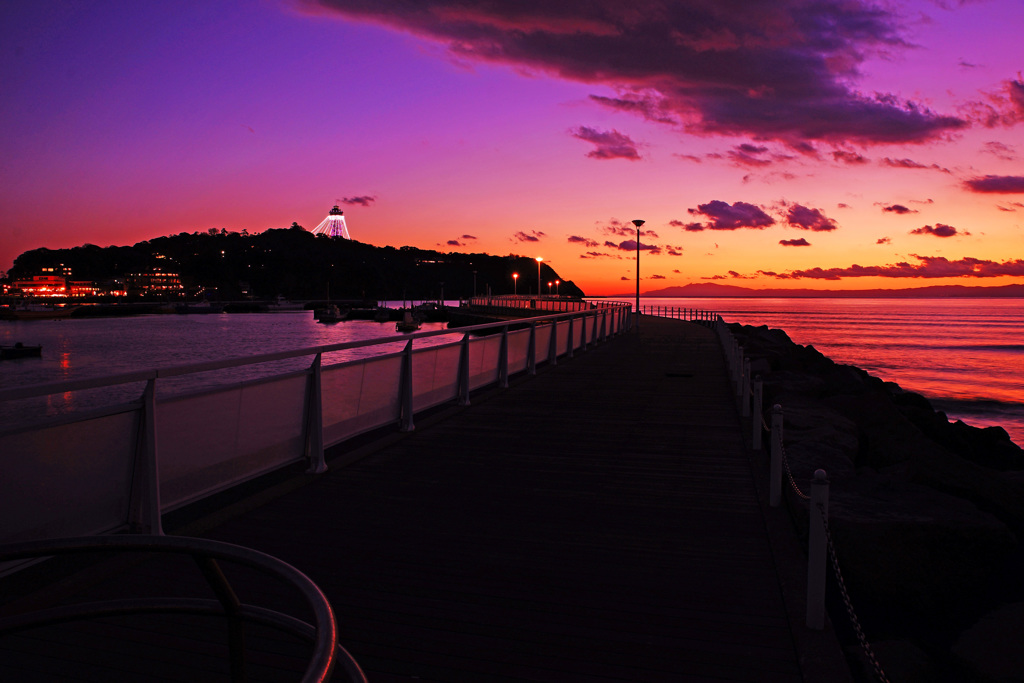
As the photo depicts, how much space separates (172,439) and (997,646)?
5432mm

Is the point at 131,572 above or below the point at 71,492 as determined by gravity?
below

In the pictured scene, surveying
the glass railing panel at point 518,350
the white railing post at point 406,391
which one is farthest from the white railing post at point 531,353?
the white railing post at point 406,391

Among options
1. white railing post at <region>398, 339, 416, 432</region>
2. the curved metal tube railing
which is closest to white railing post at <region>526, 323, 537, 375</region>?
white railing post at <region>398, 339, 416, 432</region>

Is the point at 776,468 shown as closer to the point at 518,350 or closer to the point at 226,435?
the point at 226,435

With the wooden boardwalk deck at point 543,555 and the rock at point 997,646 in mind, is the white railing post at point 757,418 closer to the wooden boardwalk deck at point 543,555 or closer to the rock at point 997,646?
the wooden boardwalk deck at point 543,555

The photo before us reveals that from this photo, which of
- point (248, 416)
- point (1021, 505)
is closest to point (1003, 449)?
point (1021, 505)

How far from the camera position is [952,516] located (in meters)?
5.82

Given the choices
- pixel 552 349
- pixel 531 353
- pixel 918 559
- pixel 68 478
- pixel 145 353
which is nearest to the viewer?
pixel 68 478

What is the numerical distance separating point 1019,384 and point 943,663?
46900mm

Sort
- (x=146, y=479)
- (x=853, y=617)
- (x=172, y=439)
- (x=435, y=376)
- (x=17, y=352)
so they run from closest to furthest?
(x=853, y=617)
(x=146, y=479)
(x=172, y=439)
(x=435, y=376)
(x=17, y=352)

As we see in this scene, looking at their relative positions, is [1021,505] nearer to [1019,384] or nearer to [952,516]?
[952,516]

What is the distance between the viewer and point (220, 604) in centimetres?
184

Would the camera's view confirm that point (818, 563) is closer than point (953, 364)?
Yes

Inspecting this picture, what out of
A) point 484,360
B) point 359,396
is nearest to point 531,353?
point 484,360
